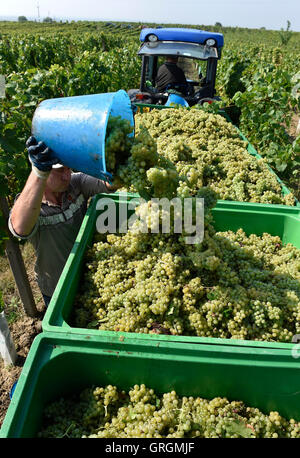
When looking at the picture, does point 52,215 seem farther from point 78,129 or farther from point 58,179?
point 78,129

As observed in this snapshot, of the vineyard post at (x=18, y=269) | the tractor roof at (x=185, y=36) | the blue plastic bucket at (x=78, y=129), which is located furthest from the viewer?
the tractor roof at (x=185, y=36)

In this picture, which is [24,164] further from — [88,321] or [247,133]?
[247,133]

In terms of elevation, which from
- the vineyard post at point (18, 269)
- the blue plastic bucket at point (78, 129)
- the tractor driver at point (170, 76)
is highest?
the blue plastic bucket at point (78, 129)

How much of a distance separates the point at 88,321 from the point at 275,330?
1.15 meters

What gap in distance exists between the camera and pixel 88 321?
2.05m

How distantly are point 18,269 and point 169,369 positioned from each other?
7.69ft

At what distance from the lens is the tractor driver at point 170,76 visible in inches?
269

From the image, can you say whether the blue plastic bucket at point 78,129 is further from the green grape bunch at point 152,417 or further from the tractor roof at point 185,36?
the tractor roof at point 185,36

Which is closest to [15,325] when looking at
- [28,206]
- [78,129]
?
[28,206]

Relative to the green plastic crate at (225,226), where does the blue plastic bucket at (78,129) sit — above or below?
above

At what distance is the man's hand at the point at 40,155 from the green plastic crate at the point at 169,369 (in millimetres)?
999

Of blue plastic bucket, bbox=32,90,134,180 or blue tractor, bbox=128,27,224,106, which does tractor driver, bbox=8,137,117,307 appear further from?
blue tractor, bbox=128,27,224,106

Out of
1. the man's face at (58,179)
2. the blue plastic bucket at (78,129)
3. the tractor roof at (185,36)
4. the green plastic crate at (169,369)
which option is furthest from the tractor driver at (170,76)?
the green plastic crate at (169,369)

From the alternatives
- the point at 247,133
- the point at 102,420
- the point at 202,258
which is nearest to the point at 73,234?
the point at 202,258
